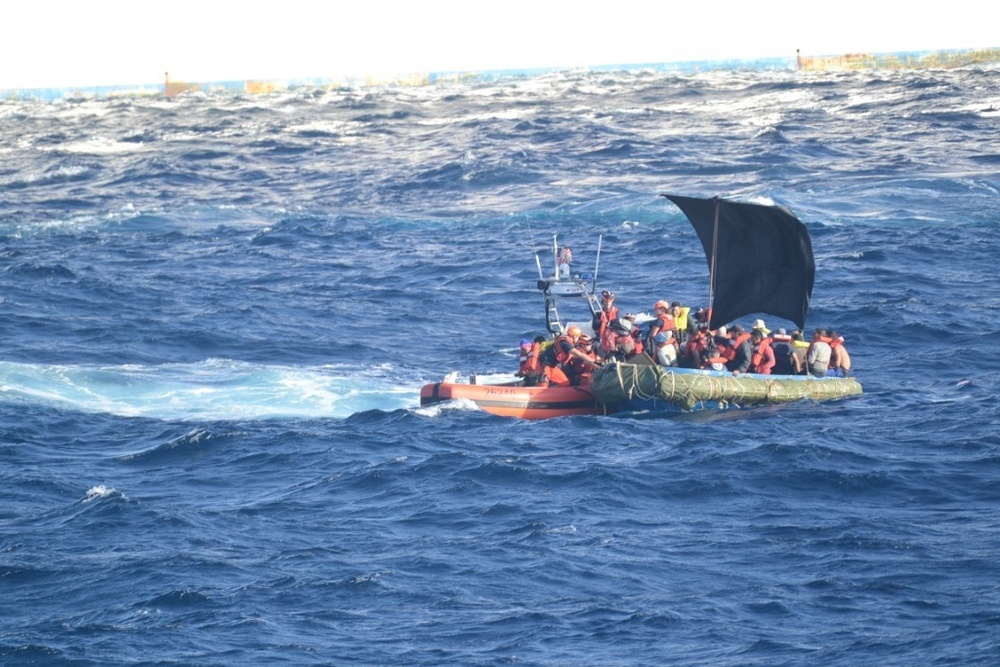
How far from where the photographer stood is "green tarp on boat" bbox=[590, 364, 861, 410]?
24062mm

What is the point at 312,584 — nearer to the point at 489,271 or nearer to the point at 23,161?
the point at 489,271

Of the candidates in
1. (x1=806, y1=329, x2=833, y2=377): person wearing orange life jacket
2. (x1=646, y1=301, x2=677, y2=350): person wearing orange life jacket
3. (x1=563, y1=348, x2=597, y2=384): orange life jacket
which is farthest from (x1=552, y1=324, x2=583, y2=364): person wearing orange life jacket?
(x1=806, y1=329, x2=833, y2=377): person wearing orange life jacket

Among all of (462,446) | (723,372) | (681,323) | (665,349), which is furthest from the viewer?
(681,323)

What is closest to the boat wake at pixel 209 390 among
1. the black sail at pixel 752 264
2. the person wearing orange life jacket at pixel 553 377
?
the person wearing orange life jacket at pixel 553 377

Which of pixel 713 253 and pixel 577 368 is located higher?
pixel 713 253

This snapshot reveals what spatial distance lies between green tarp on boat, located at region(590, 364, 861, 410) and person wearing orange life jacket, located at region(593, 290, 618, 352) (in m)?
1.12

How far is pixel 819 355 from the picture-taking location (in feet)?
82.4

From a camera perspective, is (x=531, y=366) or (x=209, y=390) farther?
(x=209, y=390)

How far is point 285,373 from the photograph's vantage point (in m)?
29.0

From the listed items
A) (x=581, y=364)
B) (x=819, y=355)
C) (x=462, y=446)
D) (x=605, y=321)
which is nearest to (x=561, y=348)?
(x=581, y=364)

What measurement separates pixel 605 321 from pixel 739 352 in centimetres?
267

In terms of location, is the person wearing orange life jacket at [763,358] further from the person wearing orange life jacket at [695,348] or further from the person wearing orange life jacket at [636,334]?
the person wearing orange life jacket at [636,334]

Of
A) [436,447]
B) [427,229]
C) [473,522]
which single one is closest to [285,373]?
[436,447]

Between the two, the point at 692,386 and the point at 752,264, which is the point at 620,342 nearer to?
the point at 692,386
